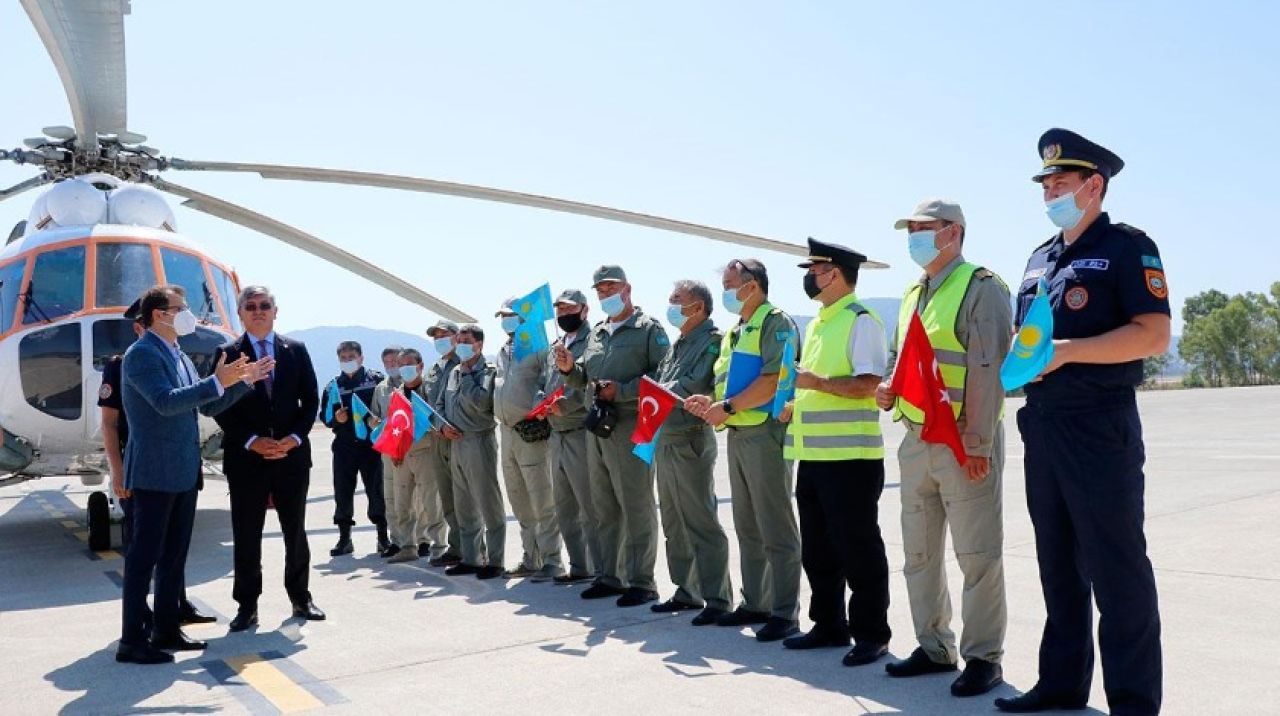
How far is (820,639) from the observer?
5246mm

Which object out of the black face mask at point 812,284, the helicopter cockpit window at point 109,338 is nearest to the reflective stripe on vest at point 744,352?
the black face mask at point 812,284

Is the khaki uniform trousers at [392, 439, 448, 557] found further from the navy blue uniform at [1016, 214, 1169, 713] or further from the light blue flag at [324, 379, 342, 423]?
the navy blue uniform at [1016, 214, 1169, 713]

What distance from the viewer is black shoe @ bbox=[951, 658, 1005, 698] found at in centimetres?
427

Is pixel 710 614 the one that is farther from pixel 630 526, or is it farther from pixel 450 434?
pixel 450 434

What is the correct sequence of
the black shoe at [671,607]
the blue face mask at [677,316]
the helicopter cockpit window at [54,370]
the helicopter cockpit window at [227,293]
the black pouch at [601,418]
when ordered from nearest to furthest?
the black shoe at [671,607]
the blue face mask at [677,316]
the black pouch at [601,418]
the helicopter cockpit window at [54,370]
the helicopter cockpit window at [227,293]

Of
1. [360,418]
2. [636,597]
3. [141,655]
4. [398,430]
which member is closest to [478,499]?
[398,430]

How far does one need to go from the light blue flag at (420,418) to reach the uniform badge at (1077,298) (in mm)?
5875

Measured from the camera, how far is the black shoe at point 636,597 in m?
6.57

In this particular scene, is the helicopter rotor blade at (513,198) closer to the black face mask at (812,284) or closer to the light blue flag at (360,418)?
the light blue flag at (360,418)

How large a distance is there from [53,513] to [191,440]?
33.5 ft

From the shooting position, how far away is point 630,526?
683 centimetres

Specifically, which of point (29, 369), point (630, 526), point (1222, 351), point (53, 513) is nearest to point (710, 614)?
point (630, 526)

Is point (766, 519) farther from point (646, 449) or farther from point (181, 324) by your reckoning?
point (181, 324)

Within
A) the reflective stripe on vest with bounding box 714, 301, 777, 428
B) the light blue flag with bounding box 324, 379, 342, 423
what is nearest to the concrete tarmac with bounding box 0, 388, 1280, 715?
the reflective stripe on vest with bounding box 714, 301, 777, 428
